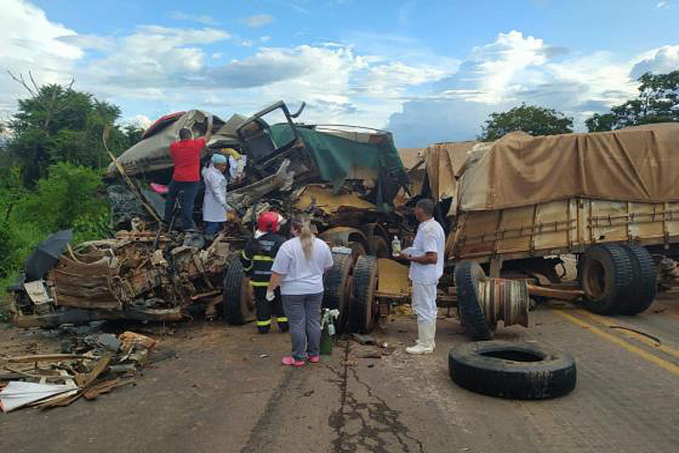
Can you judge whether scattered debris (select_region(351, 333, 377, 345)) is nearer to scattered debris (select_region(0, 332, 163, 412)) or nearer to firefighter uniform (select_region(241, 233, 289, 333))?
firefighter uniform (select_region(241, 233, 289, 333))

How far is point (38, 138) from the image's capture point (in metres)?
18.7

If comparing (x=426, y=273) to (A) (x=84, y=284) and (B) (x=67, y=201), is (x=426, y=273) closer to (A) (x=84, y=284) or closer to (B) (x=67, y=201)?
(A) (x=84, y=284)

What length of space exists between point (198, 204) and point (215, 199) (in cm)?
77

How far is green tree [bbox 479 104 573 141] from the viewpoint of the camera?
33.7m

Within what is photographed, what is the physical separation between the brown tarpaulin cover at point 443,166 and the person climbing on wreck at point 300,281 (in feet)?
17.2

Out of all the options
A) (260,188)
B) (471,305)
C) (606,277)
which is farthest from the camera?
(260,188)

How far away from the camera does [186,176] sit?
8.48m

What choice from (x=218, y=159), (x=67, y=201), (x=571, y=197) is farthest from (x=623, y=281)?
(x=67, y=201)

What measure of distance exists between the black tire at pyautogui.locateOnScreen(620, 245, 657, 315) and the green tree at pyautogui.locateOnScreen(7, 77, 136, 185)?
13.4 meters

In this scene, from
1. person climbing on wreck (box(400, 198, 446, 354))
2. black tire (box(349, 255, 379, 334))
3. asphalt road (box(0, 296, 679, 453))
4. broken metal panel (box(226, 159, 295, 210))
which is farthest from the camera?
broken metal panel (box(226, 159, 295, 210))

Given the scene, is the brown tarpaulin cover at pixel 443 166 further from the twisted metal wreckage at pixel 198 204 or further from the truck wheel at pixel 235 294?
the truck wheel at pixel 235 294

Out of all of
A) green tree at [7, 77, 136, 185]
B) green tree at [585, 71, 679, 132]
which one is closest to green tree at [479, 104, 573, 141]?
green tree at [585, 71, 679, 132]

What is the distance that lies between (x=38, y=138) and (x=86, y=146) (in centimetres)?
246

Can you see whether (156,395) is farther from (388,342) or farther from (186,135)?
(186,135)
